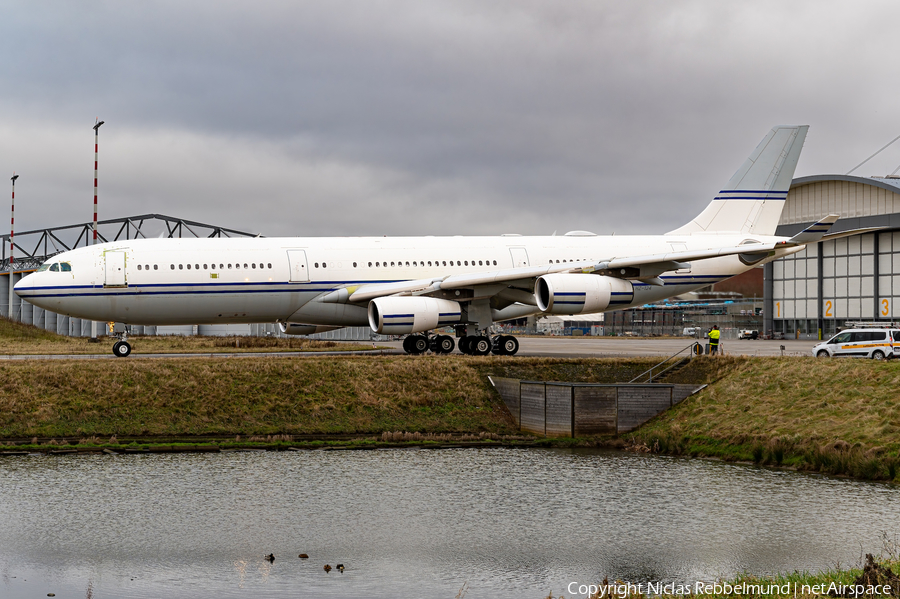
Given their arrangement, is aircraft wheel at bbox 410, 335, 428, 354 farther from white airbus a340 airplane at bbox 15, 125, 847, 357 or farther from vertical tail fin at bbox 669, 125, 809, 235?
vertical tail fin at bbox 669, 125, 809, 235

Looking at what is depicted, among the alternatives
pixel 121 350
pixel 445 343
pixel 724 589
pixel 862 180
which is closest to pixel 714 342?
pixel 445 343

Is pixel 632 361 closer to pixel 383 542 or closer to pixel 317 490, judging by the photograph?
pixel 317 490

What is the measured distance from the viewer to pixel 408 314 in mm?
30859

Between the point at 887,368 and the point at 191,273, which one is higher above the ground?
the point at 191,273

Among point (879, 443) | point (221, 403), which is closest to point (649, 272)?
point (879, 443)

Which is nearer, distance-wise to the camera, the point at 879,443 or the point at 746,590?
the point at 746,590

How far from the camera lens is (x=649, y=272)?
32.8 metres

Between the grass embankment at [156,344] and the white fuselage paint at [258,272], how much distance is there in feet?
22.0

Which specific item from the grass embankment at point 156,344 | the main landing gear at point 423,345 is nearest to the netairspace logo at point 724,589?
the main landing gear at point 423,345

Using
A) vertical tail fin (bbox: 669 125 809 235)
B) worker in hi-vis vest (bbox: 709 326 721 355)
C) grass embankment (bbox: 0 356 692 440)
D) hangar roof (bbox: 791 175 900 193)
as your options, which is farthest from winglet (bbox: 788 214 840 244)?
hangar roof (bbox: 791 175 900 193)

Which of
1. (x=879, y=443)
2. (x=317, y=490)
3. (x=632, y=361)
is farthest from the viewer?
(x=632, y=361)

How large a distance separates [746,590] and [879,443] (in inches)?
516

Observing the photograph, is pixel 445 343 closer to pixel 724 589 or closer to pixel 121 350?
pixel 121 350

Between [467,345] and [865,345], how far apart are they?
668 inches
